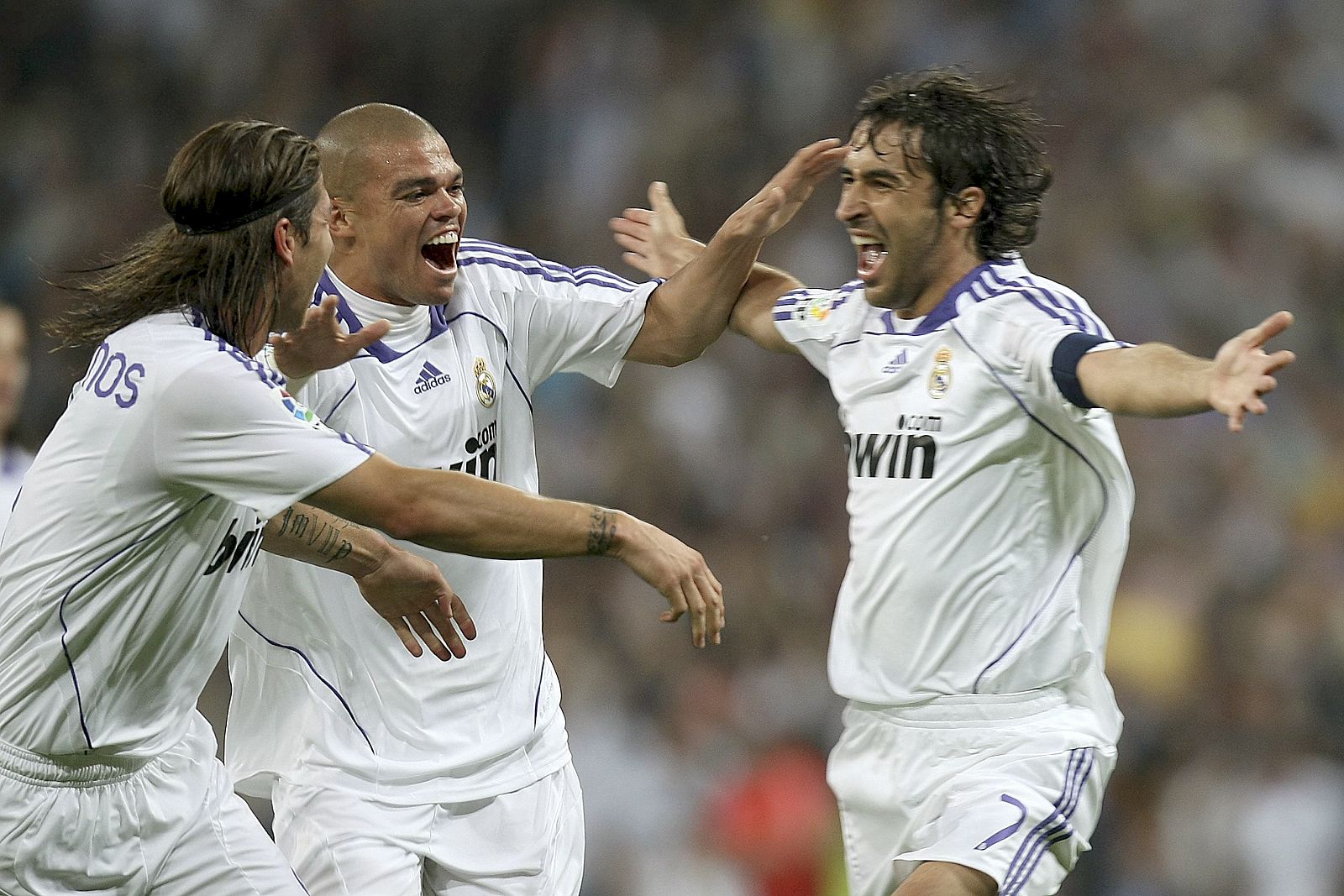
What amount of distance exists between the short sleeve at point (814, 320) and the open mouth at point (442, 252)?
885 mm

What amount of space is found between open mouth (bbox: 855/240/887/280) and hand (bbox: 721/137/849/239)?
0.31 metres

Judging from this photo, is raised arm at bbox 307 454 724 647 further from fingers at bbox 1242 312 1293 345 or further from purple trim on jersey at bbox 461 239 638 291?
purple trim on jersey at bbox 461 239 638 291

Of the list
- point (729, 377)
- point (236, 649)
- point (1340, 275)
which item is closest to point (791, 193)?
point (236, 649)

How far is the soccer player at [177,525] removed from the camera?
326 centimetres

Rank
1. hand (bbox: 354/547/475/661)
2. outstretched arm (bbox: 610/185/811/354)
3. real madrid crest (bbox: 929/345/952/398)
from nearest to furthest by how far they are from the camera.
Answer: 1. hand (bbox: 354/547/475/661)
2. real madrid crest (bbox: 929/345/952/398)
3. outstretched arm (bbox: 610/185/811/354)

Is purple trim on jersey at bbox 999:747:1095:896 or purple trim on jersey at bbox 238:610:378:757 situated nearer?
purple trim on jersey at bbox 999:747:1095:896

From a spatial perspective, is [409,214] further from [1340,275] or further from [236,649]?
[1340,275]

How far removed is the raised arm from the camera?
3.28 metres

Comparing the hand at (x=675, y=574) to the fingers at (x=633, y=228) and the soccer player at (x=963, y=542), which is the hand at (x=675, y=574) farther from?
the fingers at (x=633, y=228)

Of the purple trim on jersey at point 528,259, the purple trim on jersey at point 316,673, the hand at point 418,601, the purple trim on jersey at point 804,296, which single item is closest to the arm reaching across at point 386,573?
the hand at point 418,601

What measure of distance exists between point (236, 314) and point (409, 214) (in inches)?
34.5

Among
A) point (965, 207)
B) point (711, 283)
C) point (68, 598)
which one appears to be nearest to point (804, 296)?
point (711, 283)

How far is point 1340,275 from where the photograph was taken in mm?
8867

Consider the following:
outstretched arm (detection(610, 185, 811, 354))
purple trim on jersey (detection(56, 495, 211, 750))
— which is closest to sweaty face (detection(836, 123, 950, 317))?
outstretched arm (detection(610, 185, 811, 354))
